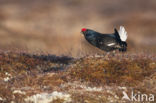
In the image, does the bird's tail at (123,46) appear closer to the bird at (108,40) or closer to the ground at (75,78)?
the bird at (108,40)

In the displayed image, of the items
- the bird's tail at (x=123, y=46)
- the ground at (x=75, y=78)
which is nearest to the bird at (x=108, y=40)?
the bird's tail at (x=123, y=46)

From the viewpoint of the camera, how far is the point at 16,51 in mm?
24344

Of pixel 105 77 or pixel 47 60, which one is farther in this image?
pixel 47 60

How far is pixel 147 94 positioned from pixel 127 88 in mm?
919

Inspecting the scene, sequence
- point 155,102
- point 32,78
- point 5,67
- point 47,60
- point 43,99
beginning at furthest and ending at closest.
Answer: point 47,60 < point 5,67 < point 32,78 < point 155,102 < point 43,99

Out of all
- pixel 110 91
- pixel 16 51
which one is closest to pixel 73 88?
pixel 110 91

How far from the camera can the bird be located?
21797 mm

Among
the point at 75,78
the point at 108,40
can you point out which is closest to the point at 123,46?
the point at 108,40

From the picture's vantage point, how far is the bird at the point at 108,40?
2180 cm

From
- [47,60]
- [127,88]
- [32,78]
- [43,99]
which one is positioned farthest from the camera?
[47,60]

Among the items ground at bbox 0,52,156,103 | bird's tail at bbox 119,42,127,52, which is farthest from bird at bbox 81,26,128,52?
ground at bbox 0,52,156,103

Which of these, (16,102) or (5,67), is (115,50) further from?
(16,102)

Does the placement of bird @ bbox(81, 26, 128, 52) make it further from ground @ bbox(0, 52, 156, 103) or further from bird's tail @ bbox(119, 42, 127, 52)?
ground @ bbox(0, 52, 156, 103)

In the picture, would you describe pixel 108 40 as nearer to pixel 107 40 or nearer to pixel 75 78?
pixel 107 40
